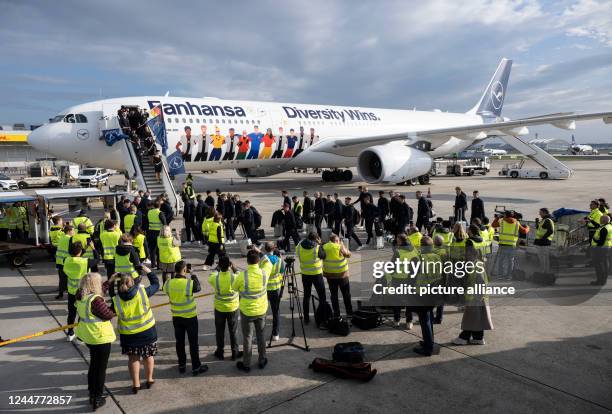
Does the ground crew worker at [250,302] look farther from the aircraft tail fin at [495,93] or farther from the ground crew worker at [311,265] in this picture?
the aircraft tail fin at [495,93]

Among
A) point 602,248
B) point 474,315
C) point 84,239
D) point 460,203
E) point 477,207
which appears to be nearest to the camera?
point 474,315

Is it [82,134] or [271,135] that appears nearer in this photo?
[82,134]

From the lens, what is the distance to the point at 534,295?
8000mm

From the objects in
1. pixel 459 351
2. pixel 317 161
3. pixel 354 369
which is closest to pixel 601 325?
pixel 459 351

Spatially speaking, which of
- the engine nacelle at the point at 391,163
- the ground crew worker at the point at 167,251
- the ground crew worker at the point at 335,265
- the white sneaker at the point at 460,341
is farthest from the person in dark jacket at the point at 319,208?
the engine nacelle at the point at 391,163

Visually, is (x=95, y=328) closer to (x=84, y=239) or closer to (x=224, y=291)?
(x=224, y=291)

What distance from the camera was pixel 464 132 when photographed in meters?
23.6

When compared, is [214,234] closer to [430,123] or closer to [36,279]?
[36,279]

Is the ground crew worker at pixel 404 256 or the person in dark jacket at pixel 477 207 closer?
the ground crew worker at pixel 404 256

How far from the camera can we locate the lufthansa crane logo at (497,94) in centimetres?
3962

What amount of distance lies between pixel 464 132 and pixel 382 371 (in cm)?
2081

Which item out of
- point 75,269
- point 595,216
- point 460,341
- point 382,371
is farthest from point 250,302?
point 595,216

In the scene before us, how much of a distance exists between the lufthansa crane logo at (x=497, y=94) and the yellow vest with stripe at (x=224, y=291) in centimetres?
4033

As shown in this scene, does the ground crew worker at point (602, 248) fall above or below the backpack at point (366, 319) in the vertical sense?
above
